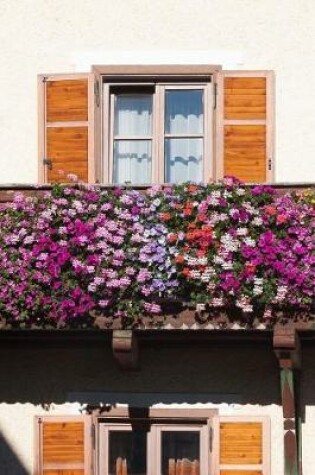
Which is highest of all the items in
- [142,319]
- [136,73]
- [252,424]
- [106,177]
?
[136,73]

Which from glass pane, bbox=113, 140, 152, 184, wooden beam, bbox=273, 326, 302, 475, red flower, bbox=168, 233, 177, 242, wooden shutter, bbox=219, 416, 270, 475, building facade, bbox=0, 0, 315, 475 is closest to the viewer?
red flower, bbox=168, 233, 177, 242

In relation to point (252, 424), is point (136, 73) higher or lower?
higher

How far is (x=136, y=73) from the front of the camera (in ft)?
47.3

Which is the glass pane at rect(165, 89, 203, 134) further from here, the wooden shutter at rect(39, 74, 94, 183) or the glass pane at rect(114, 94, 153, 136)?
the wooden shutter at rect(39, 74, 94, 183)

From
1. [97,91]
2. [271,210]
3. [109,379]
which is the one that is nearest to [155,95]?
[97,91]

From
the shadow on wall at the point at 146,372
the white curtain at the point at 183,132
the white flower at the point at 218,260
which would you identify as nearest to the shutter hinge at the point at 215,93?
the white curtain at the point at 183,132

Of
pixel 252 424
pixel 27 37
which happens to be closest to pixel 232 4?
pixel 27 37

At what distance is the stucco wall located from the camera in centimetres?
1401

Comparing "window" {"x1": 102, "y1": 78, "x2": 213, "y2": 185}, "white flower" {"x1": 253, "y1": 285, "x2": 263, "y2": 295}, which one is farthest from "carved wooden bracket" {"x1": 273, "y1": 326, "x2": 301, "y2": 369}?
"window" {"x1": 102, "y1": 78, "x2": 213, "y2": 185}

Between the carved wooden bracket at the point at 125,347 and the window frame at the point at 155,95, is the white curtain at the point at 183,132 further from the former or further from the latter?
the carved wooden bracket at the point at 125,347

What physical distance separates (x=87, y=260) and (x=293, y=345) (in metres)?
1.81

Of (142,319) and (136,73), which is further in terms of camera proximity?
(136,73)

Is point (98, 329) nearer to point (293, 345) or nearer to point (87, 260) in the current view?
point (87, 260)

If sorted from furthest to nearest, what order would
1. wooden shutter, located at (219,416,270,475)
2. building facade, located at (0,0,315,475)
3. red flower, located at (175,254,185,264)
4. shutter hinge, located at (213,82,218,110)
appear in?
shutter hinge, located at (213,82,218,110)
building facade, located at (0,0,315,475)
wooden shutter, located at (219,416,270,475)
red flower, located at (175,254,185,264)
